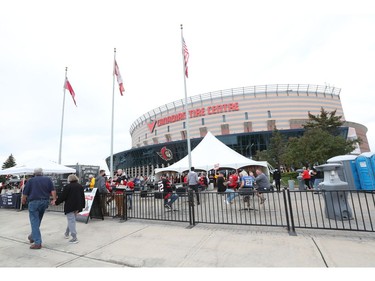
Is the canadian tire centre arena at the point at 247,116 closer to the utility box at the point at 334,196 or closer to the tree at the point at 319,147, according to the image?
the tree at the point at 319,147

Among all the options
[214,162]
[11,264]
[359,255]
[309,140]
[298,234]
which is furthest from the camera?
[309,140]

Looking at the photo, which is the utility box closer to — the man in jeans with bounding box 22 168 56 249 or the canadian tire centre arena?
the man in jeans with bounding box 22 168 56 249

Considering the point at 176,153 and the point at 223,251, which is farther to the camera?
the point at 176,153

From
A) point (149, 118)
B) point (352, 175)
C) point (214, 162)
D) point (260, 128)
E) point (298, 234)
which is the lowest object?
point (298, 234)

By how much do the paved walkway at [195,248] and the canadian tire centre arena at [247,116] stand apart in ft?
144

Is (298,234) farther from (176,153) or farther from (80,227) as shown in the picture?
(176,153)

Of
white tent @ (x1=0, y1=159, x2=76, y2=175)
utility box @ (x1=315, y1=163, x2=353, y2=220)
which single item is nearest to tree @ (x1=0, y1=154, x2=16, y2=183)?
white tent @ (x1=0, y1=159, x2=76, y2=175)

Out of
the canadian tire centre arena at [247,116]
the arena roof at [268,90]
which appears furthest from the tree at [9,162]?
the arena roof at [268,90]

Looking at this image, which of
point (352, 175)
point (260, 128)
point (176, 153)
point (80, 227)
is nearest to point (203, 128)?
point (176, 153)

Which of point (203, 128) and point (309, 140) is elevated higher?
point (203, 128)

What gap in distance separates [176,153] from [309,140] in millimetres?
36144

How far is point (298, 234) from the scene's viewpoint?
4.93 m

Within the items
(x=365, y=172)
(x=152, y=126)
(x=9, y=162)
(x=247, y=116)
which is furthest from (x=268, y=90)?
(x=9, y=162)

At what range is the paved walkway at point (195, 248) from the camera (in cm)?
354
